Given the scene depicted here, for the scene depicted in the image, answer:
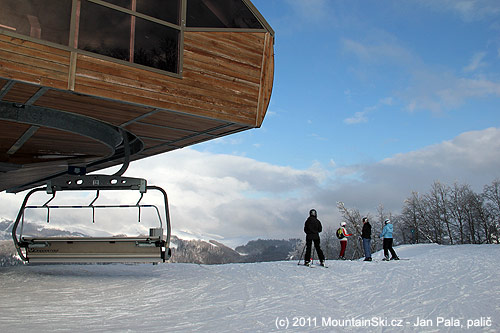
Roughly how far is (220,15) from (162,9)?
1.27 m

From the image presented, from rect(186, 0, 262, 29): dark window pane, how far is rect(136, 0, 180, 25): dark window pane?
10.2 inches

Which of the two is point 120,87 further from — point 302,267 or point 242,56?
point 302,267

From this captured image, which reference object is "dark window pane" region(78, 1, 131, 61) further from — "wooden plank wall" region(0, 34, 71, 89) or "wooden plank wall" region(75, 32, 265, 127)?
"wooden plank wall" region(0, 34, 71, 89)

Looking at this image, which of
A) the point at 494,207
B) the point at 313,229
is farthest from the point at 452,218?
the point at 313,229

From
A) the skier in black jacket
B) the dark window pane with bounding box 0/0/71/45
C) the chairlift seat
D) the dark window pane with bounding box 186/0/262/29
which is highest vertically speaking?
the dark window pane with bounding box 186/0/262/29

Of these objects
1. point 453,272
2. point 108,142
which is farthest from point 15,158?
point 453,272

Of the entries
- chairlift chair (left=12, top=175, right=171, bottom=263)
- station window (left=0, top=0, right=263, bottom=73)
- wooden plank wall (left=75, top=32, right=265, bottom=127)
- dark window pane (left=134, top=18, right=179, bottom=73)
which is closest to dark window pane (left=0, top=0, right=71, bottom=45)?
station window (left=0, top=0, right=263, bottom=73)

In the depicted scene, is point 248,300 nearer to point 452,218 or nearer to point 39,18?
point 39,18

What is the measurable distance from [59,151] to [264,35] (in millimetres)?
7698

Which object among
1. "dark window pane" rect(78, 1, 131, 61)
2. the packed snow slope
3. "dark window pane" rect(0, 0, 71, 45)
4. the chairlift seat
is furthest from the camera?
the chairlift seat

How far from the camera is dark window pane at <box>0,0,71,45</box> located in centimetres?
712

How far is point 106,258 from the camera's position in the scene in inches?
388

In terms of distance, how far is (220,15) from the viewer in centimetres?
925

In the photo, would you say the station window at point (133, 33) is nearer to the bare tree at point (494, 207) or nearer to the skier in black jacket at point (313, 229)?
the skier in black jacket at point (313, 229)
